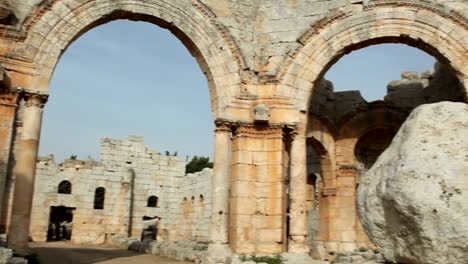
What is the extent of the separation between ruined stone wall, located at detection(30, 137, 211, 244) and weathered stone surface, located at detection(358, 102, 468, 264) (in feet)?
63.5

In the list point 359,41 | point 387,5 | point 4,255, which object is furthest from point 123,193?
A: point 4,255

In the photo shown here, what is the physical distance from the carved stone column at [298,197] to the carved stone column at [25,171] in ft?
17.2

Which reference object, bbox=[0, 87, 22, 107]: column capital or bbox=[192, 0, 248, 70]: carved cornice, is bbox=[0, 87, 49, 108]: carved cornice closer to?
bbox=[0, 87, 22, 107]: column capital

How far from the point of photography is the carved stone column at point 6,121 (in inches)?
364

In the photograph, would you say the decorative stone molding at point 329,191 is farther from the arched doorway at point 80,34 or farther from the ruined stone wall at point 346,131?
the arched doorway at point 80,34

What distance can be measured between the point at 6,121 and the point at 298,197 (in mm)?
6029

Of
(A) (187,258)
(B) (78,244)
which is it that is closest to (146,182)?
(B) (78,244)

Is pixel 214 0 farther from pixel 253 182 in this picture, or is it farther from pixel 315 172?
pixel 315 172

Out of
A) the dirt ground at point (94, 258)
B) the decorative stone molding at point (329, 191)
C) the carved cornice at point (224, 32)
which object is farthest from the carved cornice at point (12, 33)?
the decorative stone molding at point (329, 191)

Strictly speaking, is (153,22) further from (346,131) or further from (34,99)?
(346,131)

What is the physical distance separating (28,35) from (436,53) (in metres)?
8.43

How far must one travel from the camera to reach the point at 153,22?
11352 millimetres

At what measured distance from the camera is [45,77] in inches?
388

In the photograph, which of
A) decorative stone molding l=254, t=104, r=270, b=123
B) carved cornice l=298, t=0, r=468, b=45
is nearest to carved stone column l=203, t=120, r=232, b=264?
decorative stone molding l=254, t=104, r=270, b=123
